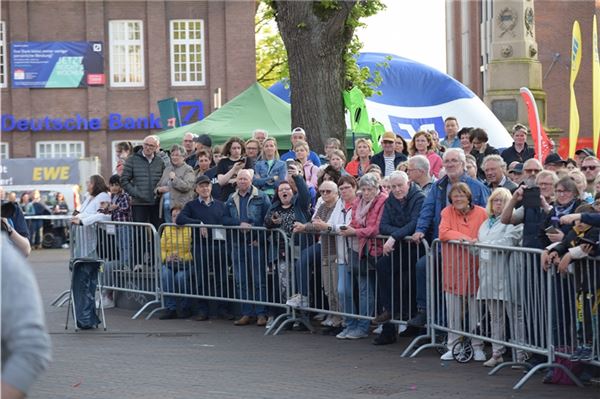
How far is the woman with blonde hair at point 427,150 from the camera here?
14.5m

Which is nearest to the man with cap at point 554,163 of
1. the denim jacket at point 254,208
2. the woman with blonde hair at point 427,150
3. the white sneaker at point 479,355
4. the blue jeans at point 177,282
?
the woman with blonde hair at point 427,150

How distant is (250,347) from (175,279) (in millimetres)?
3165

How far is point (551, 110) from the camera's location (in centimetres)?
5897

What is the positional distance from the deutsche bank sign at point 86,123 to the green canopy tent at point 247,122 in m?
25.3

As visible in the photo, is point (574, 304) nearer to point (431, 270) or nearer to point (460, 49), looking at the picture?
point (431, 270)

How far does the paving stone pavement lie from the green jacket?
2.77m

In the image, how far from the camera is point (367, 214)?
12.6 metres

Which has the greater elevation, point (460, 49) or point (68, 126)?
point (460, 49)

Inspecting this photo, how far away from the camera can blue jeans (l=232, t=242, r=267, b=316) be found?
562 inches

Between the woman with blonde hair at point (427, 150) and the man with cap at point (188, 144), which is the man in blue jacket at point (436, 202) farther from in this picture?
the man with cap at point (188, 144)

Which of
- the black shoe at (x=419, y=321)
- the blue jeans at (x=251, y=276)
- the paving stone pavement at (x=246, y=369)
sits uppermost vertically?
the blue jeans at (x=251, y=276)

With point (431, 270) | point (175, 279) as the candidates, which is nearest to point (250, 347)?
point (431, 270)

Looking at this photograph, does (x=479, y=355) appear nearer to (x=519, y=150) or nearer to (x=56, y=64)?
(x=519, y=150)

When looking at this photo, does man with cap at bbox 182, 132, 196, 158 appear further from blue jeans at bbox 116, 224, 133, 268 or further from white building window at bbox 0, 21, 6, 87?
white building window at bbox 0, 21, 6, 87
